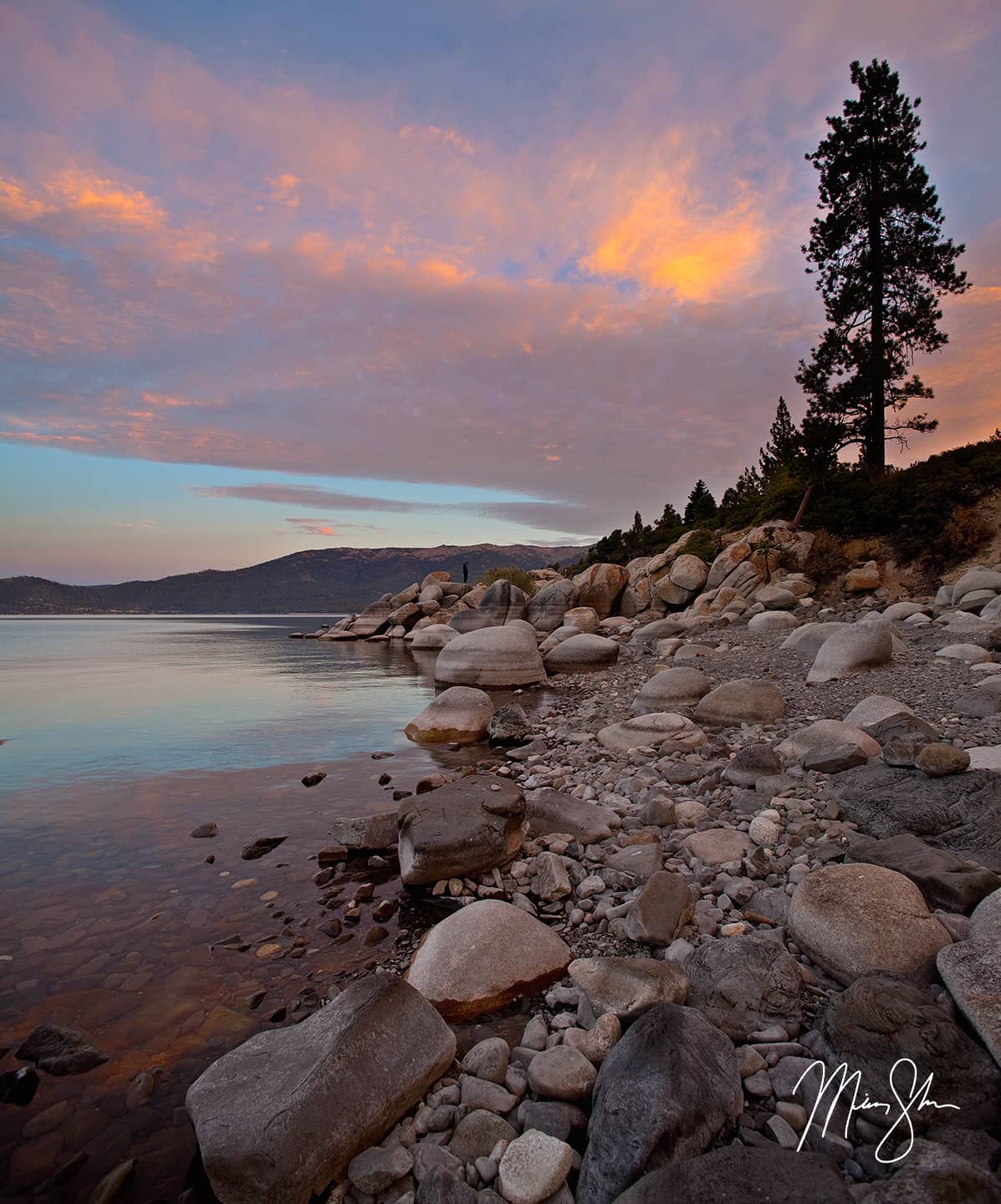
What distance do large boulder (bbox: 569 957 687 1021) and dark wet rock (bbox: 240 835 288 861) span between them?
3.77 m

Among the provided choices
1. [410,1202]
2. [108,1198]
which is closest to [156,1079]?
[108,1198]

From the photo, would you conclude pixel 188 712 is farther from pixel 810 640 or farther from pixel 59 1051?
pixel 810 640

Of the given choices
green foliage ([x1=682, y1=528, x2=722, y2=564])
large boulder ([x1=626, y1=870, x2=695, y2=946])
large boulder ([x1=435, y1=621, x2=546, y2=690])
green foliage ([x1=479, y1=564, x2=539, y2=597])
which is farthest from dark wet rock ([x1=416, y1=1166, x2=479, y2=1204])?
green foliage ([x1=479, y1=564, x2=539, y2=597])

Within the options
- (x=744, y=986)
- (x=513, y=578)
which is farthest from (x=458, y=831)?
(x=513, y=578)

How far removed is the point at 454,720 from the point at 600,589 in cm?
2439

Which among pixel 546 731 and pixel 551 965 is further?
pixel 546 731

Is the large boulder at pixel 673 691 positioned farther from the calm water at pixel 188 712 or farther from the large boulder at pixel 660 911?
the large boulder at pixel 660 911

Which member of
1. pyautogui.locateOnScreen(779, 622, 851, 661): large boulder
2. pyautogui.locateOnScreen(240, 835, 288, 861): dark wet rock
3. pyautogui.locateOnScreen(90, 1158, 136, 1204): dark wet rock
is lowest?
pyautogui.locateOnScreen(240, 835, 288, 861): dark wet rock

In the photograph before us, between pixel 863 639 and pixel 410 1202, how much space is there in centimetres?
1115

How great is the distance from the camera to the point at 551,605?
33844mm

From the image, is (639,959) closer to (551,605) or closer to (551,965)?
(551,965)

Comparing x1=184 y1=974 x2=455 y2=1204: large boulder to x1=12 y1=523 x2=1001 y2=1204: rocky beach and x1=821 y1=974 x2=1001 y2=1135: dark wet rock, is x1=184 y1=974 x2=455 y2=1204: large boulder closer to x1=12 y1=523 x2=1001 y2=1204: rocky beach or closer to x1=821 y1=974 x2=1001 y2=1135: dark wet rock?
x1=12 y1=523 x2=1001 y2=1204: rocky beach

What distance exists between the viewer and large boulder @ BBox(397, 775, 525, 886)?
5129mm

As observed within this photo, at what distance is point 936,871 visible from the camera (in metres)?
3.75
